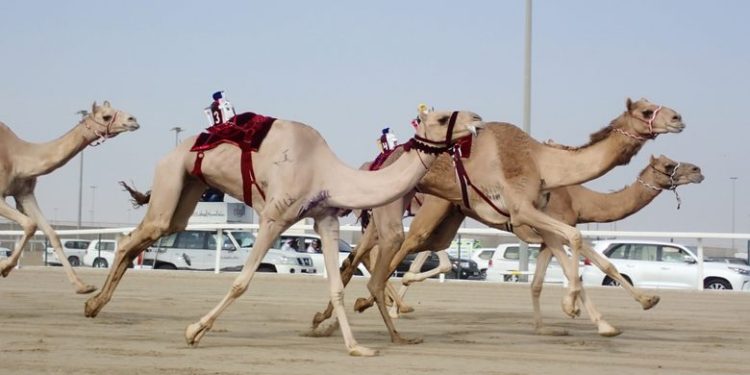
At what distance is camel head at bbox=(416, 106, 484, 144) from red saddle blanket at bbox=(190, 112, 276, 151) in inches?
67.6

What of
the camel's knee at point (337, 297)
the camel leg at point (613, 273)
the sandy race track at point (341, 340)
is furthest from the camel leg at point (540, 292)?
the camel's knee at point (337, 297)

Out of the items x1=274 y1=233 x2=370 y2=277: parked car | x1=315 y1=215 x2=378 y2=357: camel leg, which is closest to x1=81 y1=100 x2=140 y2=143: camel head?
x1=315 y1=215 x2=378 y2=357: camel leg

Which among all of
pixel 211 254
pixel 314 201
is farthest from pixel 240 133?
pixel 211 254

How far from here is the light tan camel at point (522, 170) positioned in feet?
42.4

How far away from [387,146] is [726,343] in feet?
14.8

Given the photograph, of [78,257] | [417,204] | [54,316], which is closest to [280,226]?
[54,316]

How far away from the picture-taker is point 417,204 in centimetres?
1752

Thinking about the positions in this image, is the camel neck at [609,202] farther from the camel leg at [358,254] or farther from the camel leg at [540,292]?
the camel leg at [358,254]

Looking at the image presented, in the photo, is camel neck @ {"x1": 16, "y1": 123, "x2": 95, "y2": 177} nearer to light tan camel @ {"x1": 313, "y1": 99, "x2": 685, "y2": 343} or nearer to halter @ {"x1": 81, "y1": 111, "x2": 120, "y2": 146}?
halter @ {"x1": 81, "y1": 111, "x2": 120, "y2": 146}

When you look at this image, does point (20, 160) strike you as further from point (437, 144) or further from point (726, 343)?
point (726, 343)

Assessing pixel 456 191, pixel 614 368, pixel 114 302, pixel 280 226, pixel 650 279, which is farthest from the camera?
pixel 650 279

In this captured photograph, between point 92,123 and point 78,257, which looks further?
point 78,257

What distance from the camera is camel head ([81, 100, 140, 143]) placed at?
50.6 ft

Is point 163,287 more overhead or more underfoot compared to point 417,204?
more underfoot
